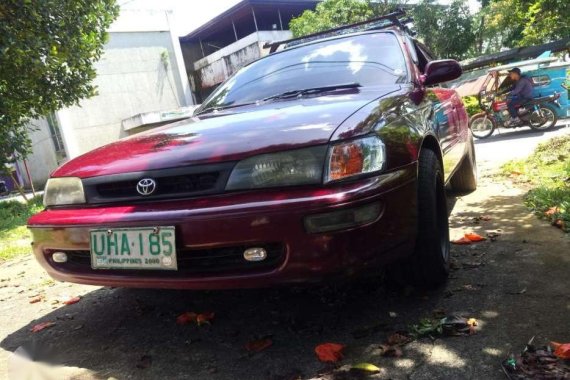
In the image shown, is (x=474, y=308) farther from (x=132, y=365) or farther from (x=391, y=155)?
(x=132, y=365)

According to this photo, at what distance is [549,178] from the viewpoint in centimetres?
491

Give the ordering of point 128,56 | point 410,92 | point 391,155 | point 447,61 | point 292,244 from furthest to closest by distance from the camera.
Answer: point 128,56, point 447,61, point 410,92, point 391,155, point 292,244

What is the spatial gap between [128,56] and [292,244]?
2104cm

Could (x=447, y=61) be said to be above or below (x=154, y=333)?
above

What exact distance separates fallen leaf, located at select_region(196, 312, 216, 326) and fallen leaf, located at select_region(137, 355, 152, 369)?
0.32 meters

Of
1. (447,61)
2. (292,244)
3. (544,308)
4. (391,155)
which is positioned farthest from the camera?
(447,61)

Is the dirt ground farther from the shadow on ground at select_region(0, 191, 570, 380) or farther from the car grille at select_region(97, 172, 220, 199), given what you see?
the car grille at select_region(97, 172, 220, 199)

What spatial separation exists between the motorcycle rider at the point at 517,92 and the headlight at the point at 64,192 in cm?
1065

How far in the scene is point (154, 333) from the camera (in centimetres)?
236

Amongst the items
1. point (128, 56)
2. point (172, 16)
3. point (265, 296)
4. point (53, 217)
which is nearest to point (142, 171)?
point (53, 217)

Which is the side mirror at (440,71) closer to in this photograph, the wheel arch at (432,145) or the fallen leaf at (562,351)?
the wheel arch at (432,145)

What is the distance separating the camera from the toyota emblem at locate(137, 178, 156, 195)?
6.63 feet

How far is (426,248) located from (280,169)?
86cm

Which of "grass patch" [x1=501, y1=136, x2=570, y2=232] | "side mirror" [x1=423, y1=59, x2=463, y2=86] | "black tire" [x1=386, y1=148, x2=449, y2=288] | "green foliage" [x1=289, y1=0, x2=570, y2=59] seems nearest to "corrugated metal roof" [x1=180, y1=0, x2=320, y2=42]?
"green foliage" [x1=289, y1=0, x2=570, y2=59]
